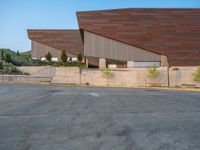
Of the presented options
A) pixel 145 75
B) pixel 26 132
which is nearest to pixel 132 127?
pixel 26 132

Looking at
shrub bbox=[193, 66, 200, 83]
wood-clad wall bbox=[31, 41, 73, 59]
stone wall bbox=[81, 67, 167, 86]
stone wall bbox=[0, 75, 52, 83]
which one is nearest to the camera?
shrub bbox=[193, 66, 200, 83]

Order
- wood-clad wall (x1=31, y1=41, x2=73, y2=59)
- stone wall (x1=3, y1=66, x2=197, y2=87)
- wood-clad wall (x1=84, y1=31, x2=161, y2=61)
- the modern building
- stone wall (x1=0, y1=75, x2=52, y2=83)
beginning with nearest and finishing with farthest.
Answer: stone wall (x1=3, y1=66, x2=197, y2=87) → stone wall (x1=0, y1=75, x2=52, y2=83) → the modern building → wood-clad wall (x1=84, y1=31, x2=161, y2=61) → wood-clad wall (x1=31, y1=41, x2=73, y2=59)

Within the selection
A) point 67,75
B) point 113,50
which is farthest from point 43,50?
point 67,75

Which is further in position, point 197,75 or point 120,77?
point 120,77

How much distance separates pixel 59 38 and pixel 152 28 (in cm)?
3326

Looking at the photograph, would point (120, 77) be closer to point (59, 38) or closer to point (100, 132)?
point (100, 132)

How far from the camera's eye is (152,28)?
54.5 m

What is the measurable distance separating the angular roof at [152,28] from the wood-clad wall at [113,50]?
1170 millimetres

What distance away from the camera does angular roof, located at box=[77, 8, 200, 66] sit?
54.4 meters

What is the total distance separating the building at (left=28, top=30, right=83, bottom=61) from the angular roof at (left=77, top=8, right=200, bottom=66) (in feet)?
85.3

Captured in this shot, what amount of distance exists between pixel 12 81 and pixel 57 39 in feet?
117

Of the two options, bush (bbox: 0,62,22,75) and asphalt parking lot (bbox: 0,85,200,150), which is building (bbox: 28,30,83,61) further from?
asphalt parking lot (bbox: 0,85,200,150)

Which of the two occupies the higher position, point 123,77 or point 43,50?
point 43,50

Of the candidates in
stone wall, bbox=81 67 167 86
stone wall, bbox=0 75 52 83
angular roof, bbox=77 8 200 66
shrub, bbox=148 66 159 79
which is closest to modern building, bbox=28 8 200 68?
angular roof, bbox=77 8 200 66
